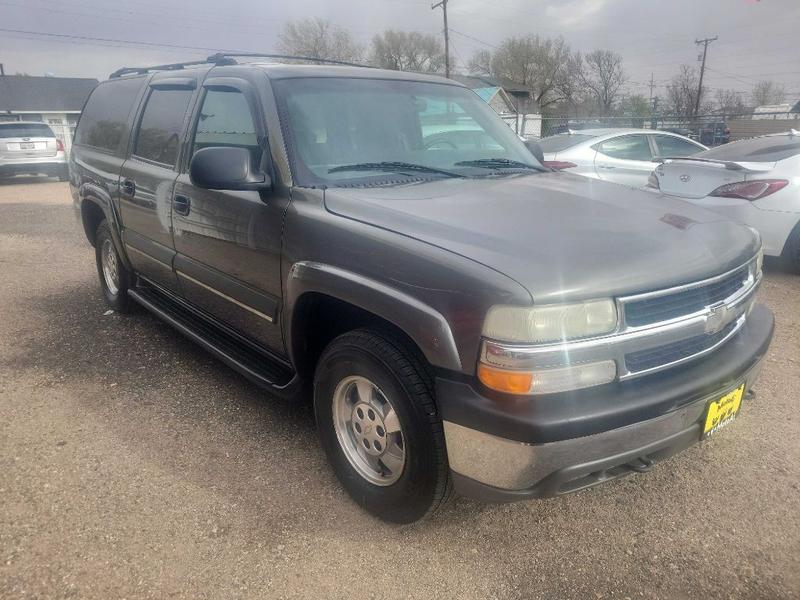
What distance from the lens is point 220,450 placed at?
3.23m

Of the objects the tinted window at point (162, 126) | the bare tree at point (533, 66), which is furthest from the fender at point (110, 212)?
the bare tree at point (533, 66)

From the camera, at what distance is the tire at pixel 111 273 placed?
4996 millimetres

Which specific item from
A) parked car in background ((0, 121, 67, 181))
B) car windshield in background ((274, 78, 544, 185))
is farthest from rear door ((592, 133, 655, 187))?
parked car in background ((0, 121, 67, 181))

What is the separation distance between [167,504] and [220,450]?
49 cm

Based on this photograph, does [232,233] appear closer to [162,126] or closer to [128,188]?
[162,126]

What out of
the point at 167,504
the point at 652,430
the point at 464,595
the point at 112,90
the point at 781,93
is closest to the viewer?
the point at 652,430

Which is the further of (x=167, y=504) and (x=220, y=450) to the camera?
(x=220, y=450)

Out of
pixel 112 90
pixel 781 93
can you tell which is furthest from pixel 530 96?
pixel 112 90

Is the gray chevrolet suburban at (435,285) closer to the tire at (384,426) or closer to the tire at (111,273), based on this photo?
the tire at (384,426)

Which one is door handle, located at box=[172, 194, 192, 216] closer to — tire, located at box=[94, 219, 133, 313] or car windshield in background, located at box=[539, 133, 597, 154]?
tire, located at box=[94, 219, 133, 313]

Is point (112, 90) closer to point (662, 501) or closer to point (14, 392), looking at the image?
point (14, 392)

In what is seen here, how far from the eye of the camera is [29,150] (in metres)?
16.8

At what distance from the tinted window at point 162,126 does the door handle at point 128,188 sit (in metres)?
0.20

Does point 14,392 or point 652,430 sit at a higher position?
point 652,430
